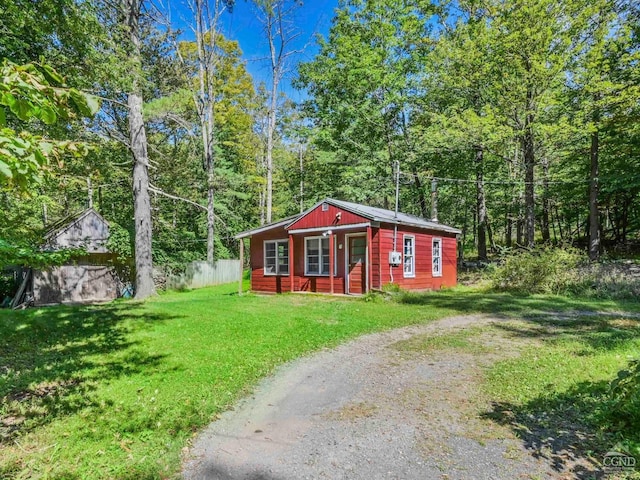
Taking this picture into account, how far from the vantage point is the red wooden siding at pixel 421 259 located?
12625 millimetres

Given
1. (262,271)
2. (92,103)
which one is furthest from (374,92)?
(92,103)

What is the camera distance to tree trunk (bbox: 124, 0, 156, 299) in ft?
39.1

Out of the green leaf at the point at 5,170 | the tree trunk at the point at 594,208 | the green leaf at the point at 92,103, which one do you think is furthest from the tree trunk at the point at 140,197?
the tree trunk at the point at 594,208

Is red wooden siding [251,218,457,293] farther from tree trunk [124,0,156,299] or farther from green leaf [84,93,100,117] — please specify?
green leaf [84,93,100,117]

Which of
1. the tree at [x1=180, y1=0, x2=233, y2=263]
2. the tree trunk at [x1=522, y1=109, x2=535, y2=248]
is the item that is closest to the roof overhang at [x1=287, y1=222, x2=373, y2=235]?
the tree at [x1=180, y1=0, x2=233, y2=263]

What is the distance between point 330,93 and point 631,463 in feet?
72.8

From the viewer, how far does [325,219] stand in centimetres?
1341

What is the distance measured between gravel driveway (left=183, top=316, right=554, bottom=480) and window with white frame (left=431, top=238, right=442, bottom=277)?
10.7 meters

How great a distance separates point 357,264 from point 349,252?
1.86 feet

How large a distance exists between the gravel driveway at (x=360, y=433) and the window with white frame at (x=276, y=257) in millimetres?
10533

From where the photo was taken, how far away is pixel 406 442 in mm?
2951

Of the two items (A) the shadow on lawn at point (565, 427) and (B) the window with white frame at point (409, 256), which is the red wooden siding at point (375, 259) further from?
(A) the shadow on lawn at point (565, 427)

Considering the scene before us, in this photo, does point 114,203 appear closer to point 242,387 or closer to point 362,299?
point 362,299

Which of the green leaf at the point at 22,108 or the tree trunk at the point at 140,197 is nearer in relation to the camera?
the green leaf at the point at 22,108
